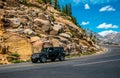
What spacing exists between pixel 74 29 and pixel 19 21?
875 inches

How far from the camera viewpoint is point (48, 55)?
3541 cm

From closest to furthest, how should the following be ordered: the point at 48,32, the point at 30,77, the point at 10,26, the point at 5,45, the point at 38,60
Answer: the point at 30,77
the point at 38,60
the point at 5,45
the point at 10,26
the point at 48,32

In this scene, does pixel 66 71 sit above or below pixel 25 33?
below

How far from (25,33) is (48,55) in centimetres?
1559

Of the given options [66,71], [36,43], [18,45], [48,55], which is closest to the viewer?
[66,71]

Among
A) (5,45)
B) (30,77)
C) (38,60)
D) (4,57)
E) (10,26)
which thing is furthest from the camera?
(10,26)

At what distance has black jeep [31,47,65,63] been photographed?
34359 millimetres

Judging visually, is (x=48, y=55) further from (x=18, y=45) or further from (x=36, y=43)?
(x=36, y=43)

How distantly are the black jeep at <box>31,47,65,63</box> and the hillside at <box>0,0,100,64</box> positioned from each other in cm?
605

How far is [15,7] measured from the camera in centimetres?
5938

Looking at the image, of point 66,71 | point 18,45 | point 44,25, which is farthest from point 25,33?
point 66,71

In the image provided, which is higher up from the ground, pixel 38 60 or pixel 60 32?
pixel 60 32

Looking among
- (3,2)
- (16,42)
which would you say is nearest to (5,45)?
(16,42)

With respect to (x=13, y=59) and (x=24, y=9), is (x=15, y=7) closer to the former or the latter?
(x=24, y=9)
